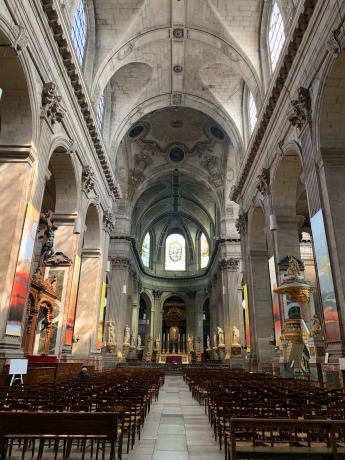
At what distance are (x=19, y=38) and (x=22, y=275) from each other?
606 centimetres

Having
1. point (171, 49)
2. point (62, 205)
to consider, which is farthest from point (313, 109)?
point (171, 49)

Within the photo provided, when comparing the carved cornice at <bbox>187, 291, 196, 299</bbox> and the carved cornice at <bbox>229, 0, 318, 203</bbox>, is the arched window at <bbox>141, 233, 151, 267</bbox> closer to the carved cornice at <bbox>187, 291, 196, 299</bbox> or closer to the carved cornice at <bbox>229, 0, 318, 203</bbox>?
the carved cornice at <bbox>187, 291, 196, 299</bbox>

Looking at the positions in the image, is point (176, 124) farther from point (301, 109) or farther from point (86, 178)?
point (301, 109)

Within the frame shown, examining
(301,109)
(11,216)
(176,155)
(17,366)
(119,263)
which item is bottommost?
(17,366)

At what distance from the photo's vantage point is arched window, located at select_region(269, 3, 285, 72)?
584 inches

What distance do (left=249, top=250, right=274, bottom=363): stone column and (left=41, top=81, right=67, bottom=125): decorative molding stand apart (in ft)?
39.4

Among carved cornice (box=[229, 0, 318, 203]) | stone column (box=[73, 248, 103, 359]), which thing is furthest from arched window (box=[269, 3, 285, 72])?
stone column (box=[73, 248, 103, 359])

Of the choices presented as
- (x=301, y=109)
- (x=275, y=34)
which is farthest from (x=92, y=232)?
(x=275, y=34)

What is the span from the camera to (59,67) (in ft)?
39.6

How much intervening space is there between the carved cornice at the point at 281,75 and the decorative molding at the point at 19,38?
25.3ft

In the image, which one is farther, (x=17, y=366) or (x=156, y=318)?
(x=156, y=318)

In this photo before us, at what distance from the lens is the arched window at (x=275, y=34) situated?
48.7 ft

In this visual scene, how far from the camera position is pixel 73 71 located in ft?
41.7

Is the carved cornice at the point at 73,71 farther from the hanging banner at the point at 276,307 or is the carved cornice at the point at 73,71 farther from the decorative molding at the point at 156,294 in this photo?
the decorative molding at the point at 156,294
